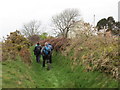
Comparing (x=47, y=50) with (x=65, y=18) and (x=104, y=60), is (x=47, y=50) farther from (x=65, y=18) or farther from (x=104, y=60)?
(x=65, y=18)

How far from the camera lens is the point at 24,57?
48.4 feet

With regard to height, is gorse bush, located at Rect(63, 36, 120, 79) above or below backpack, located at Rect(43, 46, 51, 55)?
below

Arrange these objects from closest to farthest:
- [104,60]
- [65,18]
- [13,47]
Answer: [104,60] → [13,47] → [65,18]

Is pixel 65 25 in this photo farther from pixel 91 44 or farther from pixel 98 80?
pixel 98 80

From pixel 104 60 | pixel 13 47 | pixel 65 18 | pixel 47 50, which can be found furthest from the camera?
pixel 65 18

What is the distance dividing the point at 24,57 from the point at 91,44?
584 centimetres

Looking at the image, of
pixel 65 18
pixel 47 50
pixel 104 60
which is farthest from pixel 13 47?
pixel 65 18

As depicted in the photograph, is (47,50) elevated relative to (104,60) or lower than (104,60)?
elevated

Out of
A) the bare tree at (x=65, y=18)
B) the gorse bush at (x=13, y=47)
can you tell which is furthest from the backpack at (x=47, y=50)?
the bare tree at (x=65, y=18)

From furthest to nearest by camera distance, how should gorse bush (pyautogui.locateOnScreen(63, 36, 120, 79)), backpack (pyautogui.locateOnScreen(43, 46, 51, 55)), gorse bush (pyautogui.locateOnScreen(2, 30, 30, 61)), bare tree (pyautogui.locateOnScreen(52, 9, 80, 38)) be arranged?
bare tree (pyautogui.locateOnScreen(52, 9, 80, 38)), backpack (pyautogui.locateOnScreen(43, 46, 51, 55)), gorse bush (pyautogui.locateOnScreen(2, 30, 30, 61)), gorse bush (pyautogui.locateOnScreen(63, 36, 120, 79))

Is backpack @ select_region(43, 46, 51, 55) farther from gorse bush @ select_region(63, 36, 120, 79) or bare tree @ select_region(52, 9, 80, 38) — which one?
bare tree @ select_region(52, 9, 80, 38)

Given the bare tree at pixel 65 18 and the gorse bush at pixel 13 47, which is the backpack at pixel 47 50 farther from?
the bare tree at pixel 65 18

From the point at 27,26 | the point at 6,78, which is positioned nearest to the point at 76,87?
the point at 6,78

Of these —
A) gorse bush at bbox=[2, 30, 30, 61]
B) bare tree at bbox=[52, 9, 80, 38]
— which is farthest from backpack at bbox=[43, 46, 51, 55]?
bare tree at bbox=[52, 9, 80, 38]
